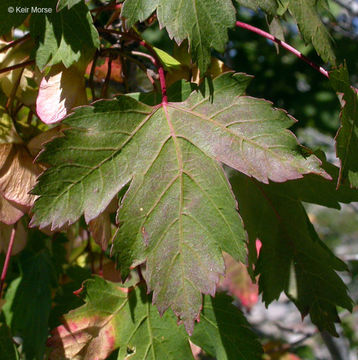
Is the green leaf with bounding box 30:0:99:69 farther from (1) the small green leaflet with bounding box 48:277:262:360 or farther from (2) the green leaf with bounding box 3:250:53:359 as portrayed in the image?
(2) the green leaf with bounding box 3:250:53:359

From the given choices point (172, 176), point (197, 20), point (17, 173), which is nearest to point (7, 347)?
point (17, 173)

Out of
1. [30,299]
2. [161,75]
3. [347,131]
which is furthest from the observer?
[30,299]

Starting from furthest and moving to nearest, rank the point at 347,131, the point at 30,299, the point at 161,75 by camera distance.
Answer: the point at 30,299 → the point at 161,75 → the point at 347,131

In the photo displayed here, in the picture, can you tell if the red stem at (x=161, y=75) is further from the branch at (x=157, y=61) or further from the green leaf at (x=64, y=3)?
the green leaf at (x=64, y=3)

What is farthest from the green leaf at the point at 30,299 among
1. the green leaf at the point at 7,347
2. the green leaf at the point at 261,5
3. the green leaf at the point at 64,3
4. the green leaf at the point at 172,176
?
the green leaf at the point at 261,5

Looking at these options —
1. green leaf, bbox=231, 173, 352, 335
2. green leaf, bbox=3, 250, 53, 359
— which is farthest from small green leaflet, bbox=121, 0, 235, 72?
green leaf, bbox=3, 250, 53, 359

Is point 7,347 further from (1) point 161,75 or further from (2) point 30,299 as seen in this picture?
(1) point 161,75

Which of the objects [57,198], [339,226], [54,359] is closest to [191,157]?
[57,198]
